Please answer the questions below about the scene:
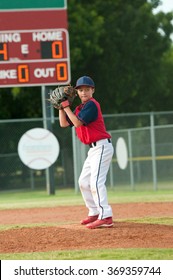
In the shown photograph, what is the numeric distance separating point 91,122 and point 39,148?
12.2m

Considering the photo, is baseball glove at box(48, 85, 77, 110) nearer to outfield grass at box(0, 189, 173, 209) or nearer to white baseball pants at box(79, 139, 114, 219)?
white baseball pants at box(79, 139, 114, 219)

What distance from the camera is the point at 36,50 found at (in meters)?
20.4

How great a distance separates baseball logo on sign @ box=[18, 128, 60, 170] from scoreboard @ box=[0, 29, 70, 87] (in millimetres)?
2096

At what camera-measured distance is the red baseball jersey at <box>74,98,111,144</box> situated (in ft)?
33.1

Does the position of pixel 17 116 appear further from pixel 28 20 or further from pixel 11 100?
pixel 28 20

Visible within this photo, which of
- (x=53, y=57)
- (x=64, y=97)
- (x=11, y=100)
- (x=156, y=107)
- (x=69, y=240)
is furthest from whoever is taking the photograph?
(x=156, y=107)

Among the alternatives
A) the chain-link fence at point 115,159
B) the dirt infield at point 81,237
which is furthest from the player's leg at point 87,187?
the chain-link fence at point 115,159

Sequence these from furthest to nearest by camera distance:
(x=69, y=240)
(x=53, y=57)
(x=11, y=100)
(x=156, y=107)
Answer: (x=156, y=107)
(x=11, y=100)
(x=53, y=57)
(x=69, y=240)

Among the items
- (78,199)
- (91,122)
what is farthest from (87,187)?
(78,199)

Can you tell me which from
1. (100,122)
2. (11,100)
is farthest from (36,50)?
(11,100)

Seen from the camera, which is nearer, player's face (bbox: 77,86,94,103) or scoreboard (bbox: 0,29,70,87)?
player's face (bbox: 77,86,94,103)

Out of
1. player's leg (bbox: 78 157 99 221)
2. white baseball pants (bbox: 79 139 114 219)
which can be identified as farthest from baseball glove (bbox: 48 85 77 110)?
player's leg (bbox: 78 157 99 221)

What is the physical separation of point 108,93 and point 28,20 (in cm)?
1474

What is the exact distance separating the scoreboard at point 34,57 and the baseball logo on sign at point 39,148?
6.88 feet
